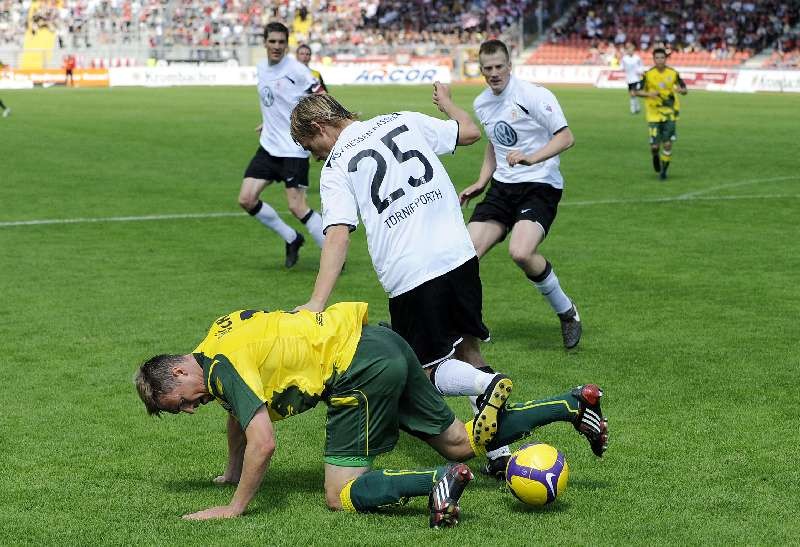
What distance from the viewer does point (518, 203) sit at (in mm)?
9930

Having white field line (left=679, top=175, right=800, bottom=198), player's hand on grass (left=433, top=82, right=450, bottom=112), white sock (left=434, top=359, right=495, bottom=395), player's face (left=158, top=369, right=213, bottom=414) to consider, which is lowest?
white field line (left=679, top=175, right=800, bottom=198)

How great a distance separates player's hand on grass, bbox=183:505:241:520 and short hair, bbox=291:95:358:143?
75.8 inches

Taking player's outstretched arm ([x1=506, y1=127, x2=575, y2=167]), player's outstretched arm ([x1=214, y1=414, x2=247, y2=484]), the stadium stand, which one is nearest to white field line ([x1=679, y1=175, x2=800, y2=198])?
player's outstretched arm ([x1=506, y1=127, x2=575, y2=167])

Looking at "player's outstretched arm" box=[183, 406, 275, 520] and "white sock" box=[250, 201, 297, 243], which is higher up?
"player's outstretched arm" box=[183, 406, 275, 520]

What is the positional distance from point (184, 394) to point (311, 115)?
162 centimetres

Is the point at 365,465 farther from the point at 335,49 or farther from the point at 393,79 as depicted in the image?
the point at 335,49

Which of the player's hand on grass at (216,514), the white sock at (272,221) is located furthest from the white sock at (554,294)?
the white sock at (272,221)

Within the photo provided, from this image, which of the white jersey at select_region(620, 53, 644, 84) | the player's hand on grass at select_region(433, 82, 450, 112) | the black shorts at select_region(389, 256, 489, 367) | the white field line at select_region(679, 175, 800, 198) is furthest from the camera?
the white jersey at select_region(620, 53, 644, 84)

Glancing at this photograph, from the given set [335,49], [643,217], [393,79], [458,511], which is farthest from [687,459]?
[335,49]

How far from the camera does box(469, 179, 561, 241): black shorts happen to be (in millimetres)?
9852

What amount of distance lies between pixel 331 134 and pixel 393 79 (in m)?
54.3

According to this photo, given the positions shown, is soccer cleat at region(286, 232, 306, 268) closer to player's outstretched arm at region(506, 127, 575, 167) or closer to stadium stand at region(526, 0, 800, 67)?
player's outstretched arm at region(506, 127, 575, 167)

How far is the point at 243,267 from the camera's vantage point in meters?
13.9

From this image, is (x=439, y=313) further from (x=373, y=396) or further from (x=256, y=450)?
(x=256, y=450)
